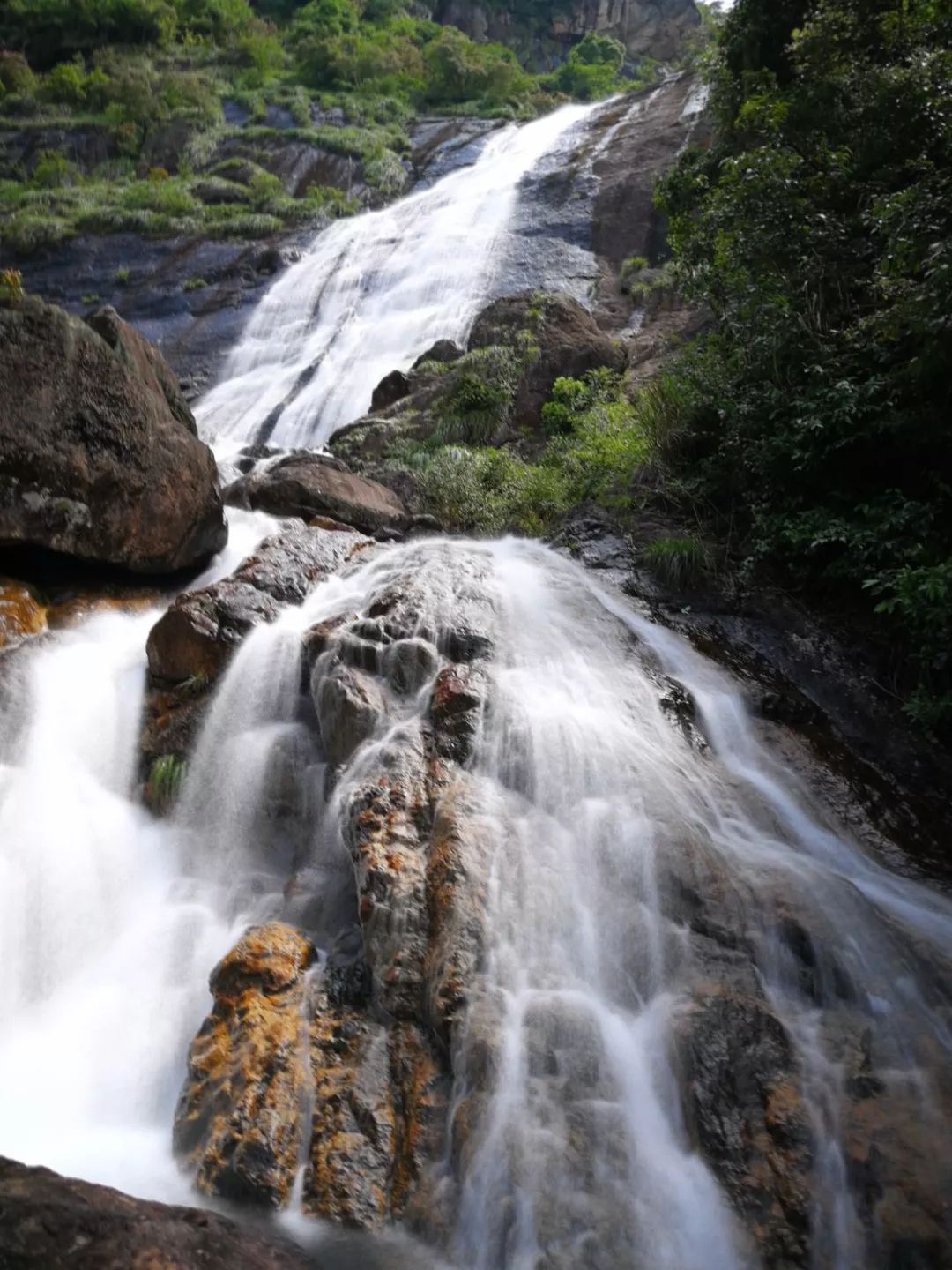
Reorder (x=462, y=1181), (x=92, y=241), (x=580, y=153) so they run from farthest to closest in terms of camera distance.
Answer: (x=580, y=153), (x=92, y=241), (x=462, y=1181)

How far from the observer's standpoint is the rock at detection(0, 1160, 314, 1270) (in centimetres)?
225

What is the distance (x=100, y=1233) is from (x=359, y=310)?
19.2m

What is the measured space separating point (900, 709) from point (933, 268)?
10.2ft

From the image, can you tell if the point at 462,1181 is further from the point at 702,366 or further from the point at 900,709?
the point at 702,366

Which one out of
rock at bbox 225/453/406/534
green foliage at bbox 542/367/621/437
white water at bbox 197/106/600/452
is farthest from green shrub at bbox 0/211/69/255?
green foliage at bbox 542/367/621/437

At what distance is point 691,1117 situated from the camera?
3299 mm

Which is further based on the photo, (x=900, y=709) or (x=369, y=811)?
(x=900, y=709)

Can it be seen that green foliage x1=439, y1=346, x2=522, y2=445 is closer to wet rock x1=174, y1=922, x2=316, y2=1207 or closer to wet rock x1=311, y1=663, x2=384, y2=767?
wet rock x1=311, y1=663, x2=384, y2=767

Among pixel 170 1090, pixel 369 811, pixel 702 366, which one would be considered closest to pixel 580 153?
Answer: pixel 702 366

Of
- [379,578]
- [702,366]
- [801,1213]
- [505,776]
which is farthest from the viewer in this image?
[702,366]

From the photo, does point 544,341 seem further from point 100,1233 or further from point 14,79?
point 14,79

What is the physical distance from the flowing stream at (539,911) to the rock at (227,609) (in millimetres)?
178

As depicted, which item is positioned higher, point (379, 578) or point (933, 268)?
point (933, 268)

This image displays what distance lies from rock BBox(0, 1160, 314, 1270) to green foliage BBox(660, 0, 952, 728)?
502 centimetres
